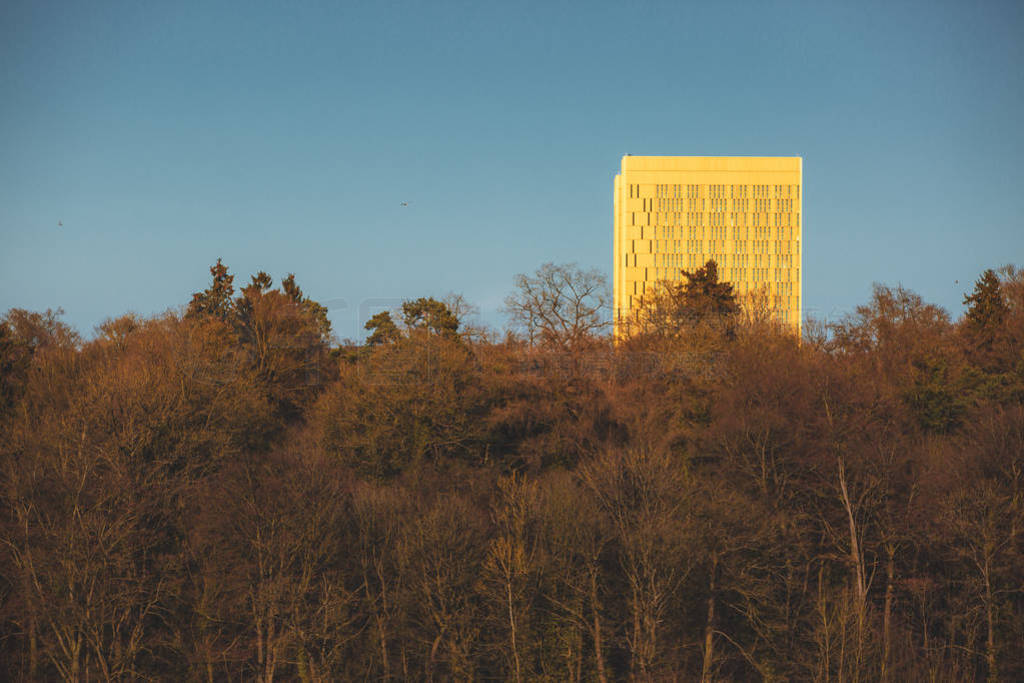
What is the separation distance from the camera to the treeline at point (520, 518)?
32.1 m

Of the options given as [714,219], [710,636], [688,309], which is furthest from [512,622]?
[714,219]

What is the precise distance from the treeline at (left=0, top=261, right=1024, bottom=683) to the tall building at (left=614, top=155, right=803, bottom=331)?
101601 mm

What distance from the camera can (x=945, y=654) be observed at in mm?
35750

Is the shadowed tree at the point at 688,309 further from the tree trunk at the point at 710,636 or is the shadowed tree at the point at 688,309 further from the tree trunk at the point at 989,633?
the tree trunk at the point at 989,633

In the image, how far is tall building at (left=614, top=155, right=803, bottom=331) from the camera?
152000 mm

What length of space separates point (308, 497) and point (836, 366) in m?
27.9

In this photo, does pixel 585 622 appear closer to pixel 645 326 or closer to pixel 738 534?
pixel 738 534

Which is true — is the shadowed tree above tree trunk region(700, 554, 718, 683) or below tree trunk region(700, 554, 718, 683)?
above

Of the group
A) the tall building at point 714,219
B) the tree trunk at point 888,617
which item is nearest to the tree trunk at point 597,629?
the tree trunk at point 888,617

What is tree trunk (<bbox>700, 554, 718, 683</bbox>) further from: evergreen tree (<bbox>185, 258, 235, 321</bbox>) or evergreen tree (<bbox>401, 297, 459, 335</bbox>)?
evergreen tree (<bbox>185, 258, 235, 321</bbox>)

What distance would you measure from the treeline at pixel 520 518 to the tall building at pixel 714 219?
102 metres

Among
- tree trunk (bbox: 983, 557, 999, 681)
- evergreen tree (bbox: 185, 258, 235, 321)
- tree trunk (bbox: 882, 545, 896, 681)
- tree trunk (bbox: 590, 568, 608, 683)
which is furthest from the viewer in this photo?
evergreen tree (bbox: 185, 258, 235, 321)

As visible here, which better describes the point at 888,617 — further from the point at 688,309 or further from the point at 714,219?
the point at 714,219

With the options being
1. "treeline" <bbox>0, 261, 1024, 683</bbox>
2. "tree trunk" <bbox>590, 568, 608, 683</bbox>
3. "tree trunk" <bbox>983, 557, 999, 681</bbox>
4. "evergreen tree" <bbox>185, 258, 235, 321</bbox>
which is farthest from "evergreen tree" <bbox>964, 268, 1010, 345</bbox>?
"evergreen tree" <bbox>185, 258, 235, 321</bbox>
